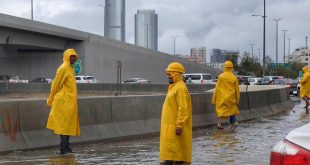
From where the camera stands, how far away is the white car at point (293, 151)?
3.95 metres

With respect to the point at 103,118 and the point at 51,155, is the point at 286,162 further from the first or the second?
the point at 103,118

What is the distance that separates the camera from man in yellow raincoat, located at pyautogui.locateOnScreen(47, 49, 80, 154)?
10.2 m

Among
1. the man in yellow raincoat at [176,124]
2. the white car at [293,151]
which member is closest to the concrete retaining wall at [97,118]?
the man in yellow raincoat at [176,124]

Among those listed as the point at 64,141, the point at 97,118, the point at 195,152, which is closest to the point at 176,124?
the point at 64,141

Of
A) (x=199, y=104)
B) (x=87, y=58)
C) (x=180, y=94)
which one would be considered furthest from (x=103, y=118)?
(x=87, y=58)

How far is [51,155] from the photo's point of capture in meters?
10.6

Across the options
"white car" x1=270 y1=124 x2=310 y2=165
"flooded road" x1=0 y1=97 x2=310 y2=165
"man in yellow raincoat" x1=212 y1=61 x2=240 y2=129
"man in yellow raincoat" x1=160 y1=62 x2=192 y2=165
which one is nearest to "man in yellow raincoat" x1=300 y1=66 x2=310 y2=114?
"flooded road" x1=0 y1=97 x2=310 y2=165

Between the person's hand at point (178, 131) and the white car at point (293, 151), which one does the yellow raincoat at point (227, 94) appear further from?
the white car at point (293, 151)

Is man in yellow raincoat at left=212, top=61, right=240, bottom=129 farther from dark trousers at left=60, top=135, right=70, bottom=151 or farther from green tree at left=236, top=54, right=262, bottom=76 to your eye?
green tree at left=236, top=54, right=262, bottom=76

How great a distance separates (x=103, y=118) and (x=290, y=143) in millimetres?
9042

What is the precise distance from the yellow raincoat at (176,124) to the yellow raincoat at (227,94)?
288 inches

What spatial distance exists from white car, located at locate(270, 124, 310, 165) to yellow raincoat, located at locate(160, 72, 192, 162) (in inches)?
144

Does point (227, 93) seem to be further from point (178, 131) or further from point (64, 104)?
point (178, 131)

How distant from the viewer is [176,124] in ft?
25.7
